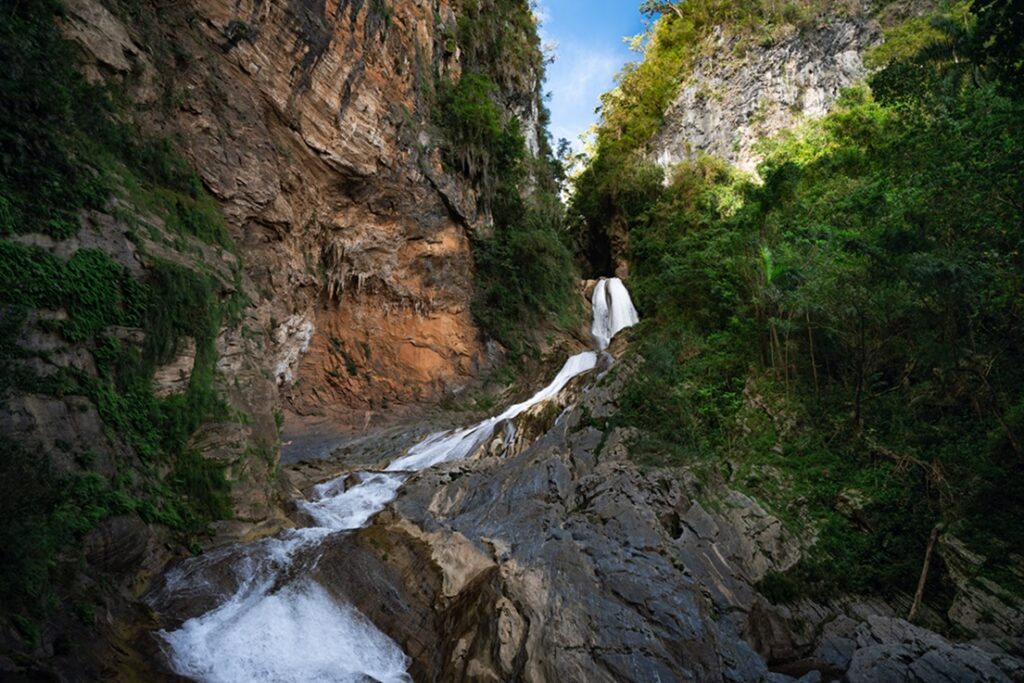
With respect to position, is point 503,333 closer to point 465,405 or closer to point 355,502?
point 465,405

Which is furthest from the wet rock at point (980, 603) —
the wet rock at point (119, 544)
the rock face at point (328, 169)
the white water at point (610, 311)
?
the white water at point (610, 311)

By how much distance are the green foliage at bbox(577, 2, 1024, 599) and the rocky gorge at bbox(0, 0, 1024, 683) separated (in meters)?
0.19

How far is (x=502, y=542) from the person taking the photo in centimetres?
766

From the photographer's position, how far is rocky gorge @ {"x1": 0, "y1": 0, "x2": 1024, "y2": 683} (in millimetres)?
5719

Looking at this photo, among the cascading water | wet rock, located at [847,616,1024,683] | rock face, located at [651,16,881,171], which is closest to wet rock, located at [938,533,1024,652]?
wet rock, located at [847,616,1024,683]

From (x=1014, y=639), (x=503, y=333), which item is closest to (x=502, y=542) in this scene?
(x=1014, y=639)

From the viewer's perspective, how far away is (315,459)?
13.5 metres

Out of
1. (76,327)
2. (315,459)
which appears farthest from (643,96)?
(76,327)

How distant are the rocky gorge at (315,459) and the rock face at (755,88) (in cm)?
1587

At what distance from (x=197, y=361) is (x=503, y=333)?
1270 cm

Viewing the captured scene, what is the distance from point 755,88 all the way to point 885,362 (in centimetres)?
2288

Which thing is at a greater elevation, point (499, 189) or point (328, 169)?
point (499, 189)

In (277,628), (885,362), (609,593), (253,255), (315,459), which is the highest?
(253,255)

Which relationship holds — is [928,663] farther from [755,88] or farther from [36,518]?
[755,88]
